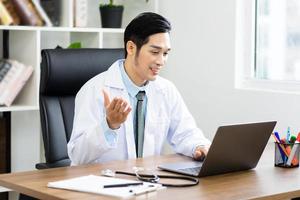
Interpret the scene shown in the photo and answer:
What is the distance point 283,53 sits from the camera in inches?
140

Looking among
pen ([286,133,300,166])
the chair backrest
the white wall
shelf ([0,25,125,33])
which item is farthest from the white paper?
shelf ([0,25,125,33])

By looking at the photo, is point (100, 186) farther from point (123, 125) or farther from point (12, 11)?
point (12, 11)

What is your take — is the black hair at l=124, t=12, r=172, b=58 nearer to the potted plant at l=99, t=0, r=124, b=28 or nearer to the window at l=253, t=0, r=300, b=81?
the window at l=253, t=0, r=300, b=81

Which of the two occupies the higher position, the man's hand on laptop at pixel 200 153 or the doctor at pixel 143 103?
the doctor at pixel 143 103

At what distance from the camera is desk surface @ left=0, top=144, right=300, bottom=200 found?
195 cm

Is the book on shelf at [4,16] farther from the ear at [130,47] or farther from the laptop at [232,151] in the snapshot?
the laptop at [232,151]

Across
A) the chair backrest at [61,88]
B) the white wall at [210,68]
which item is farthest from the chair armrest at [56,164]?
the white wall at [210,68]

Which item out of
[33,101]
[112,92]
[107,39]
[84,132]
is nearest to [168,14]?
[107,39]

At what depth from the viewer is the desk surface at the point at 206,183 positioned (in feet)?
6.40

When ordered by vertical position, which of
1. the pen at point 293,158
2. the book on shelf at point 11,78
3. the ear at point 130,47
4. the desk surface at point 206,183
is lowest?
the desk surface at point 206,183

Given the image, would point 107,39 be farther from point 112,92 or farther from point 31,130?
point 112,92

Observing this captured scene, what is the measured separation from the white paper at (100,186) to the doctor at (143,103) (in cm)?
36

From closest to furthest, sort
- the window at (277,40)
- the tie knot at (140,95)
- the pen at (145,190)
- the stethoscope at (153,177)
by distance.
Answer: the pen at (145,190) → the stethoscope at (153,177) → the tie knot at (140,95) → the window at (277,40)

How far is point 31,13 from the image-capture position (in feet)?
12.0
